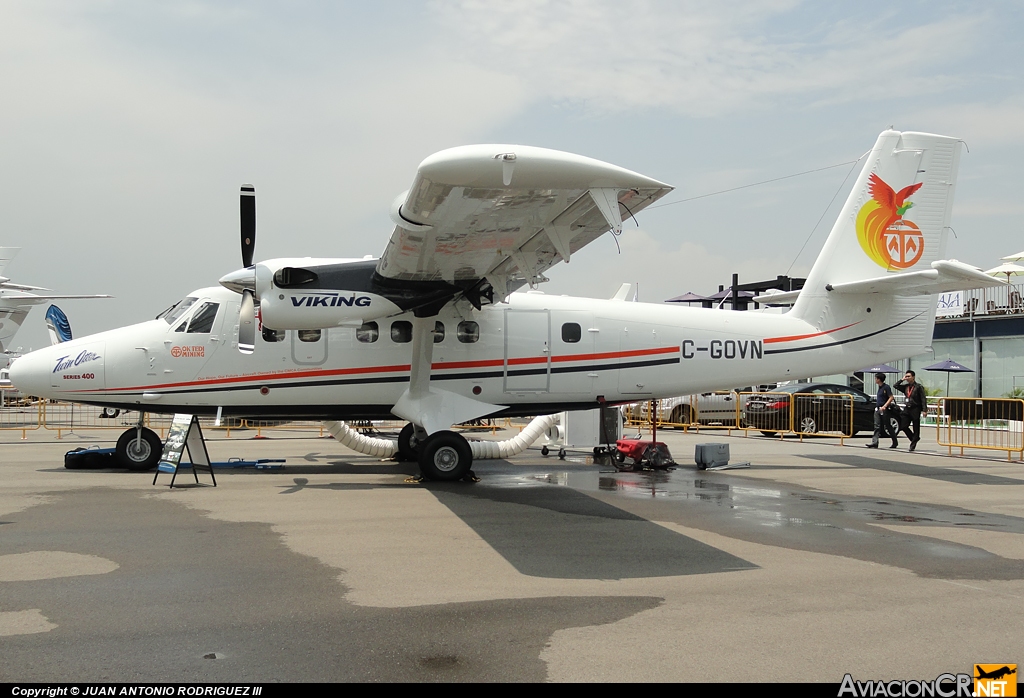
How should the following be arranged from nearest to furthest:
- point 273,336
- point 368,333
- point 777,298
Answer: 1. point 273,336
2. point 368,333
3. point 777,298

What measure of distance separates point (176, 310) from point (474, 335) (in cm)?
484

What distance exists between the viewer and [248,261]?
1193 centimetres

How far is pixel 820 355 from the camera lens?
13.9 m

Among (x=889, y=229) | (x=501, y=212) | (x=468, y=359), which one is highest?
(x=889, y=229)

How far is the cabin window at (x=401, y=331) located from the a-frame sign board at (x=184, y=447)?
3.22 metres

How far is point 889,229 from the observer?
545 inches

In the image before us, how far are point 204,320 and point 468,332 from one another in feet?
13.7

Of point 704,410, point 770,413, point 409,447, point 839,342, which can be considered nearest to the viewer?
point 839,342

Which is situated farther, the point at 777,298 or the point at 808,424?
the point at 808,424

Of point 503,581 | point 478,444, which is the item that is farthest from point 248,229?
point 503,581

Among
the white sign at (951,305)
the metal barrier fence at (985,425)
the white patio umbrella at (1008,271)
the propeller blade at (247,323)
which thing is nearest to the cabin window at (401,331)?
the propeller blade at (247,323)

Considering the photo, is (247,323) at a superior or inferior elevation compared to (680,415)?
superior

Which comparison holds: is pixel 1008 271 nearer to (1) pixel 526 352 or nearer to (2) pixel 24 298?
(1) pixel 526 352

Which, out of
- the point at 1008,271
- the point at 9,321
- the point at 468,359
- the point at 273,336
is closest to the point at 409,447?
the point at 468,359
